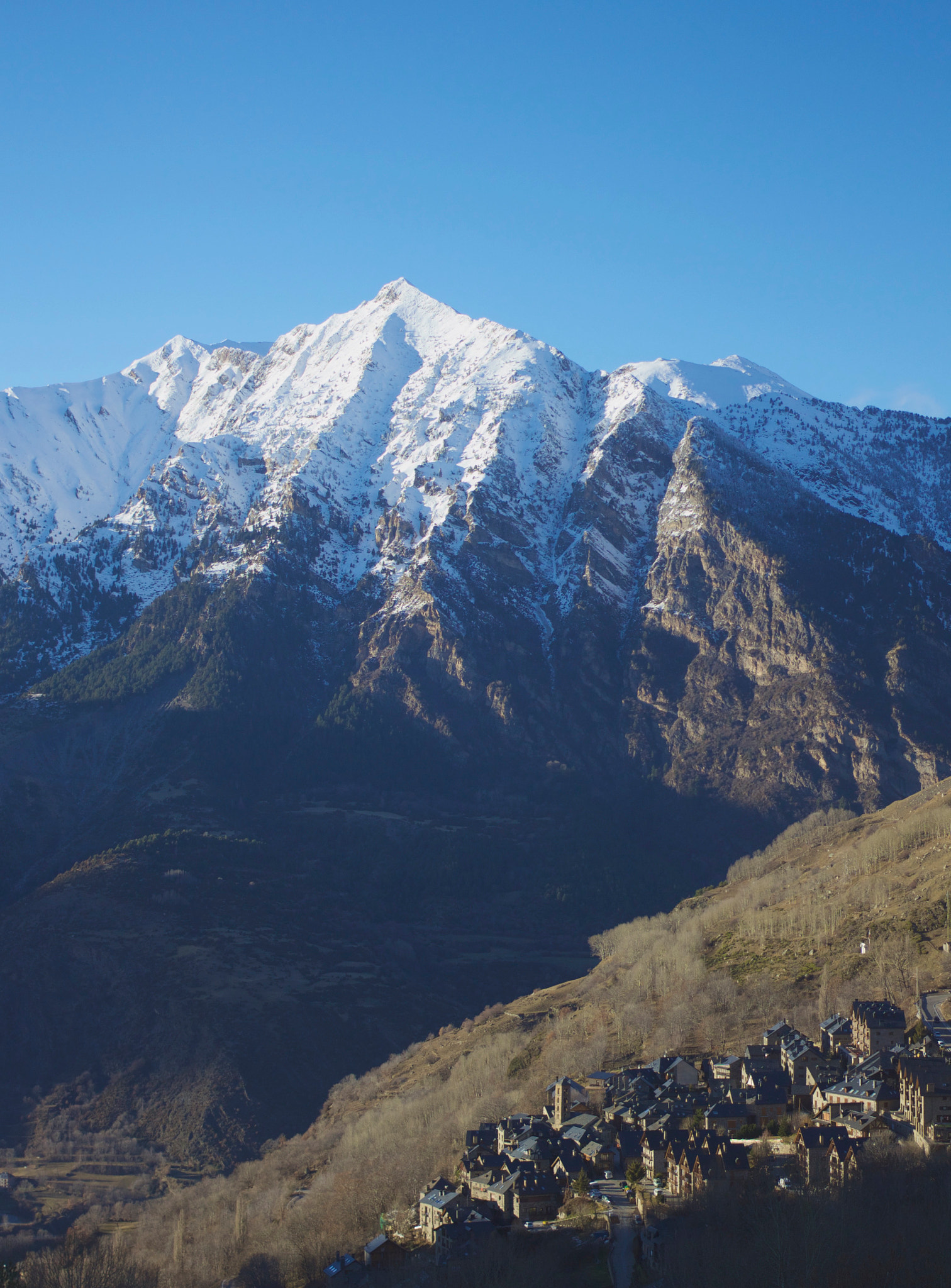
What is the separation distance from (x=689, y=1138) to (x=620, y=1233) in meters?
12.5

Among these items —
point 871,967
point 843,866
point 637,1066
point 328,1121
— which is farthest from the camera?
point 843,866

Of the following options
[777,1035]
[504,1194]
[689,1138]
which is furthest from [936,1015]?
[504,1194]

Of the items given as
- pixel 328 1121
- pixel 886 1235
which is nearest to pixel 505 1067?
pixel 328 1121

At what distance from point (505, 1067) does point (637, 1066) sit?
31.2 meters

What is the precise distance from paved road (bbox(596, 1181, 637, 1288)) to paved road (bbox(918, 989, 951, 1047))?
31335 millimetres

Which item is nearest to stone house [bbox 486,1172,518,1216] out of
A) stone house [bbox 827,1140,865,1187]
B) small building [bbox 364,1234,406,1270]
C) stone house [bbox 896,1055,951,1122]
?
small building [bbox 364,1234,406,1270]

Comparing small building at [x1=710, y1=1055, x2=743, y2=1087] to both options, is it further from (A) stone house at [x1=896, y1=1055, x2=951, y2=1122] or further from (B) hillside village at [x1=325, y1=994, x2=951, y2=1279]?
(A) stone house at [x1=896, y1=1055, x2=951, y2=1122]

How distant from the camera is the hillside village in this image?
292 feet

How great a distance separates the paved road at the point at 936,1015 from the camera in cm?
10762

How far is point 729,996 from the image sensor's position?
503 feet

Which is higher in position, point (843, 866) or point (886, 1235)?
point (843, 866)

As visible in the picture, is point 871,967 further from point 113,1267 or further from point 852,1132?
point 113,1267

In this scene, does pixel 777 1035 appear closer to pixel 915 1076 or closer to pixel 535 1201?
pixel 915 1076

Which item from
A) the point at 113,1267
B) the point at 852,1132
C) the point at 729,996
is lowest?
the point at 113,1267
